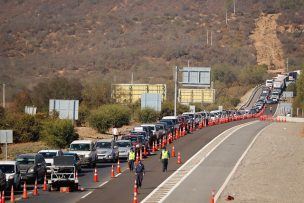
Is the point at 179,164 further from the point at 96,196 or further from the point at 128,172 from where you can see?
the point at 96,196

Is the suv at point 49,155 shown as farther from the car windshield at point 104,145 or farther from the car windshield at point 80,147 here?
the car windshield at point 104,145

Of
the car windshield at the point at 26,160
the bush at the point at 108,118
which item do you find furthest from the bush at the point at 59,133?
the car windshield at the point at 26,160

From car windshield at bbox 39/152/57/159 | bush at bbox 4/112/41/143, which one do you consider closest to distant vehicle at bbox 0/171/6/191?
car windshield at bbox 39/152/57/159

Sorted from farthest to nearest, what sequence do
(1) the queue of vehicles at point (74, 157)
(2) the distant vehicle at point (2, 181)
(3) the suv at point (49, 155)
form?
(3) the suv at point (49, 155)
(1) the queue of vehicles at point (74, 157)
(2) the distant vehicle at point (2, 181)

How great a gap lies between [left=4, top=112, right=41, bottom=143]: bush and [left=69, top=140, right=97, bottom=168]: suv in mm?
25310

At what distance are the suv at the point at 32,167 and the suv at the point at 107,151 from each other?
949cm

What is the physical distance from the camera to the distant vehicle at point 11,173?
1324 inches

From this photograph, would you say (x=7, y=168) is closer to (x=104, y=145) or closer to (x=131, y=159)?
(x=131, y=159)

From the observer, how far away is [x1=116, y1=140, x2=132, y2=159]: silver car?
50688 mm

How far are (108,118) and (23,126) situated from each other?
14.4 meters

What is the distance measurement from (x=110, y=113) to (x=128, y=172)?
4650 cm

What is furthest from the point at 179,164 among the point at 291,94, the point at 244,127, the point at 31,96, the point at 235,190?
the point at 291,94

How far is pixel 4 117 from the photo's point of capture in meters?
74.3

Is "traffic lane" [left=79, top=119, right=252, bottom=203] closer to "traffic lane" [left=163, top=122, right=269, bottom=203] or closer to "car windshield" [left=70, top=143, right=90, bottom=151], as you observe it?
"traffic lane" [left=163, top=122, right=269, bottom=203]
